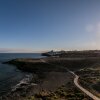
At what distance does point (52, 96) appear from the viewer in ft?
107

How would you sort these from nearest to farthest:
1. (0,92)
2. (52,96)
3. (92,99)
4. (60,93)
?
(92,99) < (52,96) < (60,93) < (0,92)

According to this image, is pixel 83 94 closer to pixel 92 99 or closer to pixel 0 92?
pixel 92 99

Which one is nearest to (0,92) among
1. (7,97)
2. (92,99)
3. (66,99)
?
(7,97)

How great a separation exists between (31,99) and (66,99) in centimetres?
576

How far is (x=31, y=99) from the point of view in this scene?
101 ft

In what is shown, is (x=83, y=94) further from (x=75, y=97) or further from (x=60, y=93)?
(x=60, y=93)

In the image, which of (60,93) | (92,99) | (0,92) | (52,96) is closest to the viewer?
(92,99)

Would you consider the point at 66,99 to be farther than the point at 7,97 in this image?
No

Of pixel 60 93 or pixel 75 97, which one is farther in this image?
pixel 60 93

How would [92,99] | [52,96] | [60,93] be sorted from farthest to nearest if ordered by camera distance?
1. [60,93]
2. [52,96]
3. [92,99]

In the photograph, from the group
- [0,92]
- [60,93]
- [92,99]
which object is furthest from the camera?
[0,92]

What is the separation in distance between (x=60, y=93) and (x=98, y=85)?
409 inches

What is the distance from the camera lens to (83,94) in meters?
33.1

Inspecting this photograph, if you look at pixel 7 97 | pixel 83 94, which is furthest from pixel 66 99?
pixel 7 97
